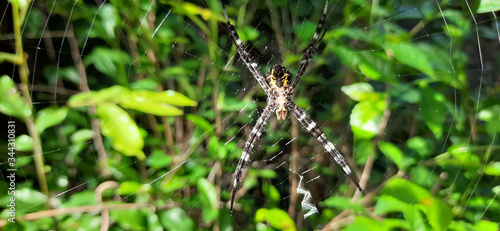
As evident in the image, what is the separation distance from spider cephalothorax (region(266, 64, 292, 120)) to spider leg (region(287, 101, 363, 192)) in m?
0.05

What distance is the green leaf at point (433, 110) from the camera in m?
1.38

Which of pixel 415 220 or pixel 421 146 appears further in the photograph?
pixel 421 146

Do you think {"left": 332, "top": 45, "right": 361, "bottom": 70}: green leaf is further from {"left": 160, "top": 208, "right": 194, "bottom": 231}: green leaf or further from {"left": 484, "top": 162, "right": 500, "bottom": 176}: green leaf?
{"left": 160, "top": 208, "right": 194, "bottom": 231}: green leaf

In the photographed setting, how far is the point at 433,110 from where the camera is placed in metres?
1.40

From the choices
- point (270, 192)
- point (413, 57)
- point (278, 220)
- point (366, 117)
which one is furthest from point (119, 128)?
point (270, 192)

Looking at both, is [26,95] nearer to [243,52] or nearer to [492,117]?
[243,52]

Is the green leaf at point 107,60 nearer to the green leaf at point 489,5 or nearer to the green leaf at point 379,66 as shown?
the green leaf at point 379,66

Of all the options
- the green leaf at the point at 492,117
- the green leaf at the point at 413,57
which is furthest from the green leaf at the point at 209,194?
the green leaf at the point at 492,117

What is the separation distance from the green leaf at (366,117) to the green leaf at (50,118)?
1.07 meters

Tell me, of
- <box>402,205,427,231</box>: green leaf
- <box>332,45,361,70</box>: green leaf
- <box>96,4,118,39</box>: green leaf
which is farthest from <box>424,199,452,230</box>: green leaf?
<box>96,4,118,39</box>: green leaf

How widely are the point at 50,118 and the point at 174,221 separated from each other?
0.61 metres

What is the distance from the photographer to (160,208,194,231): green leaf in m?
1.35

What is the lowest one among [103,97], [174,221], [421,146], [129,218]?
[421,146]

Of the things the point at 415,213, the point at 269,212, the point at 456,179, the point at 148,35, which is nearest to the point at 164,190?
the point at 269,212
